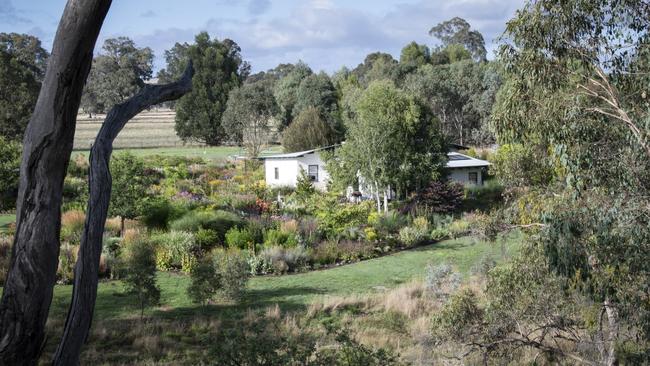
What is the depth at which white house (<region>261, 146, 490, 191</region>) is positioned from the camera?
32719mm

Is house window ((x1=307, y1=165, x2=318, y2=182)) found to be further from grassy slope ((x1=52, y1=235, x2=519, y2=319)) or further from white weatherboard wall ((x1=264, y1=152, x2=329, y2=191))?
grassy slope ((x1=52, y1=235, x2=519, y2=319))

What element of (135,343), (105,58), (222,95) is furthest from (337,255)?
(105,58)

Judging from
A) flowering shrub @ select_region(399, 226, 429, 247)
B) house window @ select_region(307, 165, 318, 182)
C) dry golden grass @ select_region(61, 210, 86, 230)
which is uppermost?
house window @ select_region(307, 165, 318, 182)

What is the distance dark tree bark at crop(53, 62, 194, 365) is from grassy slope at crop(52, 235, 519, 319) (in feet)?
26.8

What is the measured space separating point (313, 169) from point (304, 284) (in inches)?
704

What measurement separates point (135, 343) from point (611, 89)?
29.5ft

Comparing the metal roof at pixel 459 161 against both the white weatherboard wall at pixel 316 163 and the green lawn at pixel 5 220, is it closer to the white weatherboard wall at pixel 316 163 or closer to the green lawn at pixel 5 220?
the white weatherboard wall at pixel 316 163

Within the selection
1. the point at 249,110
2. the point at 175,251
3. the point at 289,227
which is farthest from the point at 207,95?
the point at 175,251

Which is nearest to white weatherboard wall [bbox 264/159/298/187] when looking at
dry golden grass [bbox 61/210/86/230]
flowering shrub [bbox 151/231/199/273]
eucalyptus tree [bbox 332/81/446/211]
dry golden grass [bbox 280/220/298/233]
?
eucalyptus tree [bbox 332/81/446/211]

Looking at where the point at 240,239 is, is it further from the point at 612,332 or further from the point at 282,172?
the point at 282,172

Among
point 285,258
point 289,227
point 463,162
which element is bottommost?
point 285,258

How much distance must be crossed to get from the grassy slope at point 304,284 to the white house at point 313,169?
37.3ft

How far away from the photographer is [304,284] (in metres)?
16.3

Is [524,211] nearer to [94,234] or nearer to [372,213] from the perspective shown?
[94,234]
